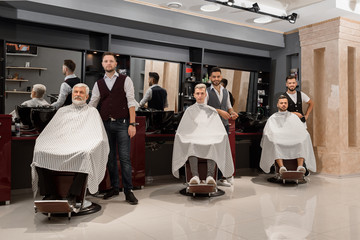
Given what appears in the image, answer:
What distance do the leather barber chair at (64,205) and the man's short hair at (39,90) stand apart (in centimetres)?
193

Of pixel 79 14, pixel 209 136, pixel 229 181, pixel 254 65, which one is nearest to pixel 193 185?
pixel 209 136

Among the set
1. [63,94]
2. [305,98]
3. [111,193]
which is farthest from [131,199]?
[305,98]

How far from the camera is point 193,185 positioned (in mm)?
3309

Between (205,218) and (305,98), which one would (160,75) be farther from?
(205,218)

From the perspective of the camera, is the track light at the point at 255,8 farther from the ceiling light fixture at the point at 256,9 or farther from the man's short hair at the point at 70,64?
the man's short hair at the point at 70,64

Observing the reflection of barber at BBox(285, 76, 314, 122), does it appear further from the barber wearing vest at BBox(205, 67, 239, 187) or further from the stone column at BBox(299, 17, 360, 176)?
the barber wearing vest at BBox(205, 67, 239, 187)

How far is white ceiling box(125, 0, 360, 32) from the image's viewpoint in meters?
4.67

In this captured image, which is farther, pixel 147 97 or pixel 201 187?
pixel 147 97

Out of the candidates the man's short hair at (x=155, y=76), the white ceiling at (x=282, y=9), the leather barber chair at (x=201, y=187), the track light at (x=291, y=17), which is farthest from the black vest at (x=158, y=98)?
the track light at (x=291, y=17)

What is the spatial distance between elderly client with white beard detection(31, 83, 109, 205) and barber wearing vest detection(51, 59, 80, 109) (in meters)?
0.88

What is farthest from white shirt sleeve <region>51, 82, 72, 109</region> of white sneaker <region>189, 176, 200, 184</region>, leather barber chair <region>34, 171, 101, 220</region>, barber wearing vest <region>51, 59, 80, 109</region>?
white sneaker <region>189, 176, 200, 184</region>

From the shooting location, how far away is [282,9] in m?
5.09

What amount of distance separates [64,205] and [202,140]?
62.1 inches

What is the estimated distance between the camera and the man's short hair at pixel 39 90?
Result: 4309 mm
